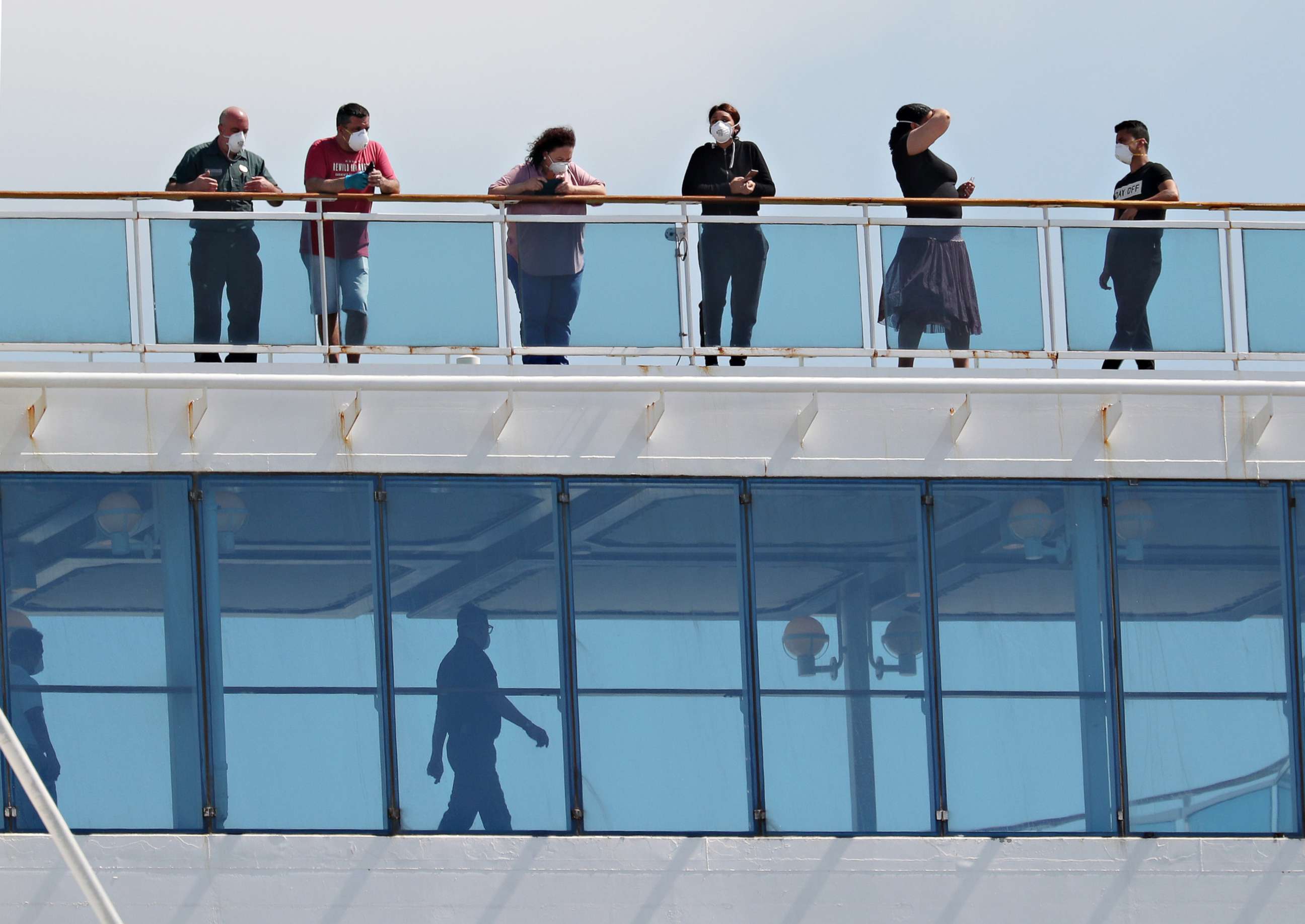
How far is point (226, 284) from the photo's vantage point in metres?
13.7

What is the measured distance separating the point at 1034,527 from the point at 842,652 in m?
1.57

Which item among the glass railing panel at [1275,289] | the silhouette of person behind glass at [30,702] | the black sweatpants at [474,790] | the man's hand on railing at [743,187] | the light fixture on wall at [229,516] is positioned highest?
the man's hand on railing at [743,187]

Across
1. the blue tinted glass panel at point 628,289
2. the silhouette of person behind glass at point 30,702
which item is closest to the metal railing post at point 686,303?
the blue tinted glass panel at point 628,289

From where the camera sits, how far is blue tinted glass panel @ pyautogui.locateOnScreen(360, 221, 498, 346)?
13.8 metres

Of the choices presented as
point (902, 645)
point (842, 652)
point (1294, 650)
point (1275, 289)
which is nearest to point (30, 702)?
point (842, 652)

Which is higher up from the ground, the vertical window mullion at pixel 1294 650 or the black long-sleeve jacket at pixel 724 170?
the black long-sleeve jacket at pixel 724 170

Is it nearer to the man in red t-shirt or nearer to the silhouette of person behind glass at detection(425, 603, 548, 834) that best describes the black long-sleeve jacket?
the man in red t-shirt

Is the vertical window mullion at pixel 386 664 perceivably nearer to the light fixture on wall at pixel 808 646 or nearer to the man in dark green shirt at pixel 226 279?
the man in dark green shirt at pixel 226 279

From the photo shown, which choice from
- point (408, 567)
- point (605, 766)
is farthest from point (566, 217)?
point (605, 766)

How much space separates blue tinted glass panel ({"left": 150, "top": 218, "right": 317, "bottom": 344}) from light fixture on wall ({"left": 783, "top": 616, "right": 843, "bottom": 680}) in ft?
12.1

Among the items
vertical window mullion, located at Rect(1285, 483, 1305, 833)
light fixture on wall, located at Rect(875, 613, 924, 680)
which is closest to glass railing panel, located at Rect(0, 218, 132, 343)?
light fixture on wall, located at Rect(875, 613, 924, 680)

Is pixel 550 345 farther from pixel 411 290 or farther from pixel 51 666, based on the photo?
pixel 51 666

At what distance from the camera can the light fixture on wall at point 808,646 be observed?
13508mm

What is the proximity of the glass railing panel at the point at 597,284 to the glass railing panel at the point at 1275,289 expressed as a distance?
4.02 m
